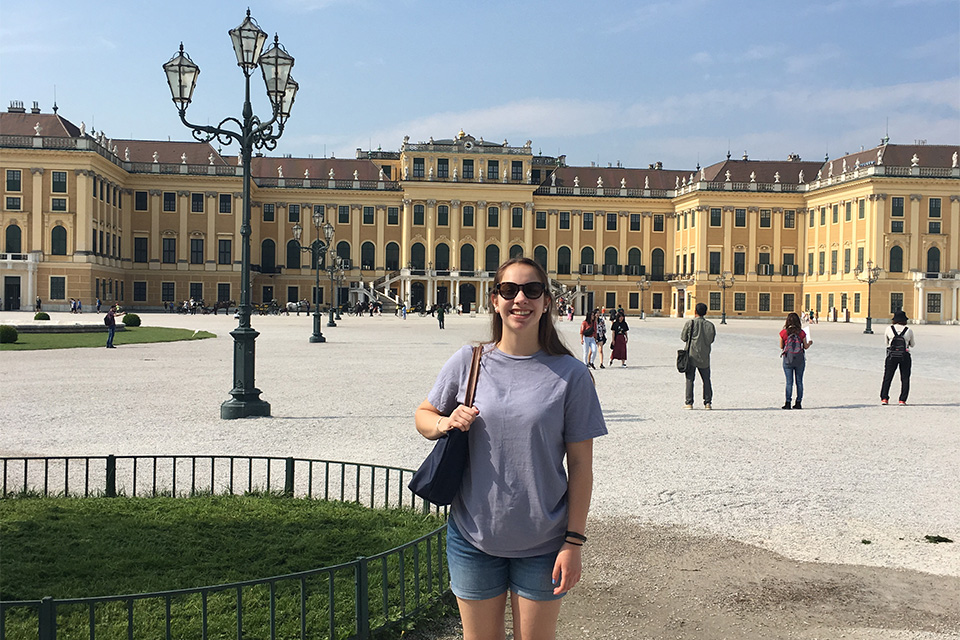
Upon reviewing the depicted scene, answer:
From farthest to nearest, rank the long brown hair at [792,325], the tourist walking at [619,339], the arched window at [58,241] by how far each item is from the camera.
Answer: the arched window at [58,241] → the tourist walking at [619,339] → the long brown hair at [792,325]

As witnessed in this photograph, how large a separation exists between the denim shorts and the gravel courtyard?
1.56 metres

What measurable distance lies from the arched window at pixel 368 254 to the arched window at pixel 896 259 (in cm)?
3886

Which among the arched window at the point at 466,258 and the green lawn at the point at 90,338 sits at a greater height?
the arched window at the point at 466,258

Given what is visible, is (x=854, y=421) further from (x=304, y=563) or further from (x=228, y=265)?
(x=228, y=265)

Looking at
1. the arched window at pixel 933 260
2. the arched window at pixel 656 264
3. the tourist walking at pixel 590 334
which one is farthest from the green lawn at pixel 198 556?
the arched window at pixel 656 264

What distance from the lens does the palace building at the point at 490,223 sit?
60.7 m

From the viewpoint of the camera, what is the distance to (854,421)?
448 inches

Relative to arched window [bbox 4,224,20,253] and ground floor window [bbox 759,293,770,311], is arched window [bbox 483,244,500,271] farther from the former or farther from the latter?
arched window [bbox 4,224,20,253]

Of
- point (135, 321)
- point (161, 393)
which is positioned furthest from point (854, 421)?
point (135, 321)

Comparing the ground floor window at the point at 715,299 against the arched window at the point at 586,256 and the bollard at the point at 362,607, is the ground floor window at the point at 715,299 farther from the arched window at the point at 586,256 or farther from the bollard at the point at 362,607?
the bollard at the point at 362,607

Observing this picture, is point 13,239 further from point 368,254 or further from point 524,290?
point 524,290

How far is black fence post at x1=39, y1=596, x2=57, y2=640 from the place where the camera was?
122 inches

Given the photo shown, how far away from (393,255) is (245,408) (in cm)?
6390

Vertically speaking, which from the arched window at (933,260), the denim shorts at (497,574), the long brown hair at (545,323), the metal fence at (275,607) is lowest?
the metal fence at (275,607)
